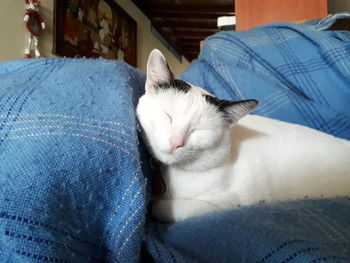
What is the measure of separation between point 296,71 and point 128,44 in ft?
7.73

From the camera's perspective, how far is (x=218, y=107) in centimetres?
73

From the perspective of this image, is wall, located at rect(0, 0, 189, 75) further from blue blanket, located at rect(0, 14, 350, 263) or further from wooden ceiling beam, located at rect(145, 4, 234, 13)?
wooden ceiling beam, located at rect(145, 4, 234, 13)

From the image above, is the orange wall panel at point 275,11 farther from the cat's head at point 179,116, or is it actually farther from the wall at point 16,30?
the wall at point 16,30

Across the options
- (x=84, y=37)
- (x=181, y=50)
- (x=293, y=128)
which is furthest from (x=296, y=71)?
(x=181, y=50)

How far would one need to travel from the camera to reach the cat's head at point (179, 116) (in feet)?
2.13

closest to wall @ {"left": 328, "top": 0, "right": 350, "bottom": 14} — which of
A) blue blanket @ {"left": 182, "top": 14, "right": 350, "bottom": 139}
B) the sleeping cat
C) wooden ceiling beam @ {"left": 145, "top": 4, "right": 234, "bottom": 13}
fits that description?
blue blanket @ {"left": 182, "top": 14, "right": 350, "bottom": 139}

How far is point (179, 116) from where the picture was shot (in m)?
0.68

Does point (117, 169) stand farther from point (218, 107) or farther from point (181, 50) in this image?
point (181, 50)

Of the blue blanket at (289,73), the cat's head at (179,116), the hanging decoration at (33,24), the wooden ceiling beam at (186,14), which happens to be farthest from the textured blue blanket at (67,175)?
the wooden ceiling beam at (186,14)

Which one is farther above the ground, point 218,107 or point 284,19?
point 284,19

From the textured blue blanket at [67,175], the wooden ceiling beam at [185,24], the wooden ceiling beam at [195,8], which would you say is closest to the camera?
the textured blue blanket at [67,175]

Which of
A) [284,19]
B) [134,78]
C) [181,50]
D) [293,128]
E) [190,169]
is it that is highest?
[181,50]

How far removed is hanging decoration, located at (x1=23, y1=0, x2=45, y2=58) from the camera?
1635mm

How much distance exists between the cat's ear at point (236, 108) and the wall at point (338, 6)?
1742mm
